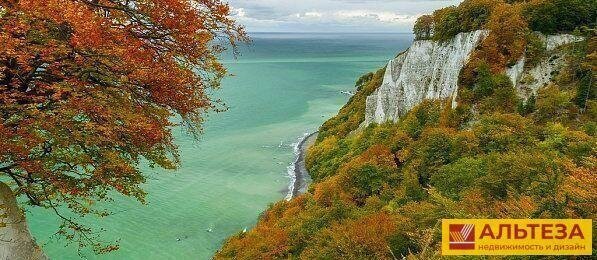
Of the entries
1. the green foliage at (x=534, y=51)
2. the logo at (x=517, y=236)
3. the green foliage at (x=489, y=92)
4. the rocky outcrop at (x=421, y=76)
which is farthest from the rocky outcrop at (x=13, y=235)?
the green foliage at (x=534, y=51)

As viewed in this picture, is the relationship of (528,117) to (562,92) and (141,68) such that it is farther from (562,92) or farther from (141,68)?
(141,68)

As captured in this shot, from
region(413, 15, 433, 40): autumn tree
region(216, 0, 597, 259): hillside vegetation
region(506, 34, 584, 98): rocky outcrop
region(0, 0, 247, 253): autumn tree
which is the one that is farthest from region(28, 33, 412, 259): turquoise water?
region(506, 34, 584, 98): rocky outcrop

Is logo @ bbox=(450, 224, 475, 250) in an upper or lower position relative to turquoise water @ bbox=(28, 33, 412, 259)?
upper

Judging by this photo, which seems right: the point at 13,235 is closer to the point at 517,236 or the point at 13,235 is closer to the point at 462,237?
the point at 462,237

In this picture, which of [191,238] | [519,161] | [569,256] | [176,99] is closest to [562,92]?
[519,161]

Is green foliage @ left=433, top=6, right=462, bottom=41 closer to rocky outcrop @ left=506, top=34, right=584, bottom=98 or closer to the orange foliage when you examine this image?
rocky outcrop @ left=506, top=34, right=584, bottom=98

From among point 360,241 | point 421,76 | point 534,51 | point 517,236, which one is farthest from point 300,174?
point 517,236
